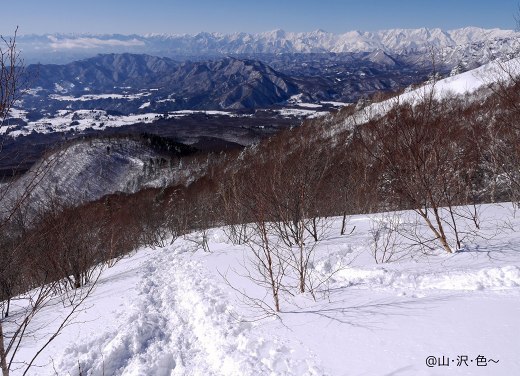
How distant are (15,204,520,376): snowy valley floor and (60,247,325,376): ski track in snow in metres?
0.02

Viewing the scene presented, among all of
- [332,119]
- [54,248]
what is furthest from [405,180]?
[332,119]

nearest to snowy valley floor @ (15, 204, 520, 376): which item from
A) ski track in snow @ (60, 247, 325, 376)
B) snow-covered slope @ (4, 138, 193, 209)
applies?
ski track in snow @ (60, 247, 325, 376)

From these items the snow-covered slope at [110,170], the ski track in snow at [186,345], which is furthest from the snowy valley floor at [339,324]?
the snow-covered slope at [110,170]

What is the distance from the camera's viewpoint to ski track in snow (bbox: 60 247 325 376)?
5.34m

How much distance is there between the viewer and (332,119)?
87.1m

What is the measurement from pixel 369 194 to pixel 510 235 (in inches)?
348

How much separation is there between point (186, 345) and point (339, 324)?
3040 millimetres

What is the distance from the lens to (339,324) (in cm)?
550

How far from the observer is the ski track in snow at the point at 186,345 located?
5344 millimetres

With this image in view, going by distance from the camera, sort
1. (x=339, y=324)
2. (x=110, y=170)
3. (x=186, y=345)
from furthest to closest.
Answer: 1. (x=110, y=170)
2. (x=186, y=345)
3. (x=339, y=324)

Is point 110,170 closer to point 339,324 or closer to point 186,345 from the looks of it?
point 186,345

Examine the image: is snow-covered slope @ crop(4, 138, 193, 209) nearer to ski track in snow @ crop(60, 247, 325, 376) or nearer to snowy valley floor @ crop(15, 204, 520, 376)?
ski track in snow @ crop(60, 247, 325, 376)

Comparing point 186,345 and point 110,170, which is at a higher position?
point 186,345

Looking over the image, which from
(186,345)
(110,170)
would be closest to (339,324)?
(186,345)
